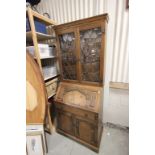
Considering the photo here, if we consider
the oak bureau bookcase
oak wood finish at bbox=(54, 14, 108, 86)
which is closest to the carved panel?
the oak bureau bookcase

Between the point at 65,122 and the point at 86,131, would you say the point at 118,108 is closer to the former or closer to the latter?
the point at 86,131

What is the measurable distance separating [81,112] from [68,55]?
0.89 metres

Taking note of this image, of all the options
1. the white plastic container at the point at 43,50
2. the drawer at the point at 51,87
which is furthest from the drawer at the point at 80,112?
the white plastic container at the point at 43,50

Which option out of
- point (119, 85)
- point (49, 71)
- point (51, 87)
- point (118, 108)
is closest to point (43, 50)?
point (49, 71)

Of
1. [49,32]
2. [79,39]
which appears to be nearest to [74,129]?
[79,39]

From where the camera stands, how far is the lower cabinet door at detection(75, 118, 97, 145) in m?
1.58

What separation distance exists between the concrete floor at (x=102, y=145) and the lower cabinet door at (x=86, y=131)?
16cm

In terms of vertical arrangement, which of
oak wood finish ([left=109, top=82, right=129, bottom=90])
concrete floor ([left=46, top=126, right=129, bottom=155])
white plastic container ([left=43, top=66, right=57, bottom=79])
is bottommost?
concrete floor ([left=46, top=126, right=129, bottom=155])

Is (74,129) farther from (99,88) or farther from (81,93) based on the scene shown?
(99,88)

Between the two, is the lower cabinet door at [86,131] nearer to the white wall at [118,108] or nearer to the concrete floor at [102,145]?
the concrete floor at [102,145]

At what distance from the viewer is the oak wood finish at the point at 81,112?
155cm

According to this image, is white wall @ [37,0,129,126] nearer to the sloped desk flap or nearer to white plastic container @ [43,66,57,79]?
the sloped desk flap

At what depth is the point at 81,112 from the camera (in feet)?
5.22

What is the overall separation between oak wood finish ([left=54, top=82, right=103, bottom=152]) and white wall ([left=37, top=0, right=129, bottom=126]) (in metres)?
0.44
